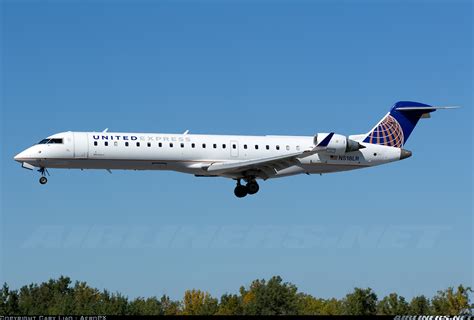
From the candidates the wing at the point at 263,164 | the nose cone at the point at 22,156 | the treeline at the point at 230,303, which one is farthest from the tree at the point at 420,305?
the nose cone at the point at 22,156

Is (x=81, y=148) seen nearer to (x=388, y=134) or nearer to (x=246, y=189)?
(x=246, y=189)

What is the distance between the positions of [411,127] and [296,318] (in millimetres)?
21178

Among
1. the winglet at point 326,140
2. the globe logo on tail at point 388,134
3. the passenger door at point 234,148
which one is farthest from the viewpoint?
the globe logo on tail at point 388,134

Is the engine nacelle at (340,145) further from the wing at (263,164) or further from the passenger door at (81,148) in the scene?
the passenger door at (81,148)

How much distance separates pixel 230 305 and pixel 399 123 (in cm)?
4332

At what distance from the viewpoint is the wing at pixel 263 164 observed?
48594 mm

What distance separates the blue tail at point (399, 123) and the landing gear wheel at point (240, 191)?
8.57 metres

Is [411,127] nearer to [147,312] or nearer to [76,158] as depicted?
[76,158]

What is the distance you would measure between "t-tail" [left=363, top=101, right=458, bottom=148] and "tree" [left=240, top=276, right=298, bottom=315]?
36.4 metres

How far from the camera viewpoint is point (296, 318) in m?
39.0

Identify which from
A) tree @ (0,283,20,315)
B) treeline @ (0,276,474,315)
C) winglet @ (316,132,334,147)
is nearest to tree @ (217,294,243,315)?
treeline @ (0,276,474,315)

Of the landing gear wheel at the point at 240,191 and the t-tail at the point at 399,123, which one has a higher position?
the t-tail at the point at 399,123

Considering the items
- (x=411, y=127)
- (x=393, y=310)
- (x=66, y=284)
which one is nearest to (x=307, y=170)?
(x=411, y=127)

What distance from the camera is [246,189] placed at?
168ft
